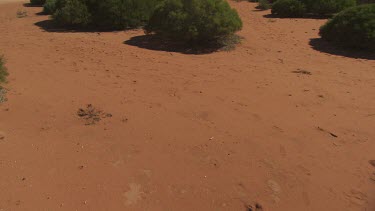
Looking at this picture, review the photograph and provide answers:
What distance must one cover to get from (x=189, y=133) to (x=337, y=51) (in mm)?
6123

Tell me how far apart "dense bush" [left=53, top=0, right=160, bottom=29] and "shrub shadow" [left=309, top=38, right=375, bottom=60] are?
528 centimetres

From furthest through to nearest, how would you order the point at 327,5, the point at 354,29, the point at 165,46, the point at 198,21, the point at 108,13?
the point at 327,5 < the point at 108,13 < the point at 165,46 < the point at 198,21 < the point at 354,29

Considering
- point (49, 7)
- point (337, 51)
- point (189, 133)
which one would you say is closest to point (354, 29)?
point (337, 51)

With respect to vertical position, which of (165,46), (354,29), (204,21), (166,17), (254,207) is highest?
(166,17)

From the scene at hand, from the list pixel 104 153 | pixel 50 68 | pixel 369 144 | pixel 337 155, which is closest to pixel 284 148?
pixel 337 155

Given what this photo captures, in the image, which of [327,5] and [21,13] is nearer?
[327,5]

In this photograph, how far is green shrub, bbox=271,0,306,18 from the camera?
13.7 metres

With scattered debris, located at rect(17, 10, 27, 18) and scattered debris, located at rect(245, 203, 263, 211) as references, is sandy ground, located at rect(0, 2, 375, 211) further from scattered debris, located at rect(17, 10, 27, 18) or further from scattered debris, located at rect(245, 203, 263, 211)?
scattered debris, located at rect(17, 10, 27, 18)

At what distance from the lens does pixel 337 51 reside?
9.88 metres

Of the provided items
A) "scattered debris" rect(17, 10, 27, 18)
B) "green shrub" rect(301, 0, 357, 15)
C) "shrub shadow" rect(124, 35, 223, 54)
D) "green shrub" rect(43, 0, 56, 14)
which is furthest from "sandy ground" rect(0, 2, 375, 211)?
"scattered debris" rect(17, 10, 27, 18)

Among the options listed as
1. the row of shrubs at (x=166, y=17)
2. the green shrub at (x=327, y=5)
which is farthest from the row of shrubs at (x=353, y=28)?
the green shrub at (x=327, y=5)

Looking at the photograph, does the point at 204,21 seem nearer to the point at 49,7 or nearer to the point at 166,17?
the point at 166,17

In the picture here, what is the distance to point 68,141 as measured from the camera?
511cm

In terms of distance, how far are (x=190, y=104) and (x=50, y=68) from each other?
355 cm
